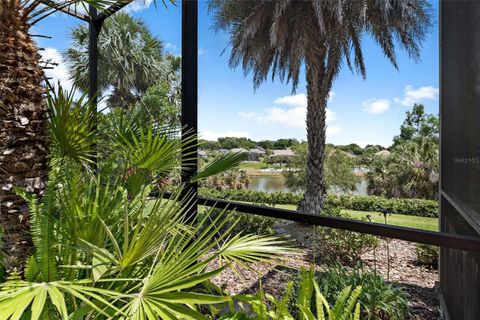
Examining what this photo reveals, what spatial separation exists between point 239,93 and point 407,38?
3796 mm

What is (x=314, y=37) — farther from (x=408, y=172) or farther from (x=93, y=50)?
(x=93, y=50)

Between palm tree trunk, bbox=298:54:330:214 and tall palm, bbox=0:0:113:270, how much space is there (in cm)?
506

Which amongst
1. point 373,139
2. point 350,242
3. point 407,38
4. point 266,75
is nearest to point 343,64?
point 407,38

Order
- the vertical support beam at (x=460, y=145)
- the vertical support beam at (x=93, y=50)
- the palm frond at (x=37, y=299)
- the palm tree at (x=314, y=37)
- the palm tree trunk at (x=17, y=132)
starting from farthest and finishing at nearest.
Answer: the palm tree at (x=314, y=37), the vertical support beam at (x=93, y=50), the vertical support beam at (x=460, y=145), the palm tree trunk at (x=17, y=132), the palm frond at (x=37, y=299)

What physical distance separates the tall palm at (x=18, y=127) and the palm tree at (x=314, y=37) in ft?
14.6

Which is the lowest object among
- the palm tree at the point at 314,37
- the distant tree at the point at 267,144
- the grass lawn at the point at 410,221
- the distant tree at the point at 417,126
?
the grass lawn at the point at 410,221

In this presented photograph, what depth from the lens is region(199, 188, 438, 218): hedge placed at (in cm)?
590

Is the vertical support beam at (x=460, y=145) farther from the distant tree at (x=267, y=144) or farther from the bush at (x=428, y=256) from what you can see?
the distant tree at (x=267, y=144)

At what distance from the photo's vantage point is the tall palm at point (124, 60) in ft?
24.1

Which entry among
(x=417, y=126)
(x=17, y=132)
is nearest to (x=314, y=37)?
(x=417, y=126)

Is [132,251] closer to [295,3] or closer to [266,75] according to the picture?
[295,3]

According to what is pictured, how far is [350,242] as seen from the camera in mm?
4008

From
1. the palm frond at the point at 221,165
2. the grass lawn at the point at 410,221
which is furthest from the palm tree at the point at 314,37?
the palm frond at the point at 221,165

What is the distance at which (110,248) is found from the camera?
4.42ft
